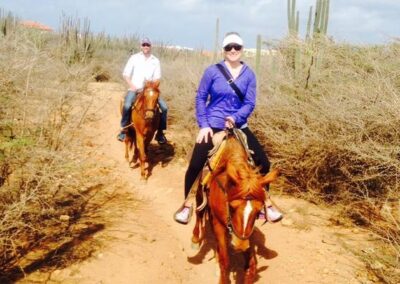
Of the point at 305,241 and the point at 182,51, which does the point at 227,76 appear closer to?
the point at 305,241

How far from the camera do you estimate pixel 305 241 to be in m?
5.71

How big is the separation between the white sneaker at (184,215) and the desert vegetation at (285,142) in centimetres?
127

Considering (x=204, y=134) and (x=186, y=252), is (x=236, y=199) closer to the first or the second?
(x=204, y=134)

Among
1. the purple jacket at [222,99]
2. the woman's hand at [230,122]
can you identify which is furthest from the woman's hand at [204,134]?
the woman's hand at [230,122]

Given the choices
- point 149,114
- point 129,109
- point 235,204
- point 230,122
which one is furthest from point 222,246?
point 129,109

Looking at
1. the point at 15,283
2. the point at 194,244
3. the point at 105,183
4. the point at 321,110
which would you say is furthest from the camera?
the point at 105,183

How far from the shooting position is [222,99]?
503 cm

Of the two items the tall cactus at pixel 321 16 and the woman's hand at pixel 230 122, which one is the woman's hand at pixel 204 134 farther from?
the tall cactus at pixel 321 16

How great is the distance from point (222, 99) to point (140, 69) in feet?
16.5

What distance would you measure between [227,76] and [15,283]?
10.7 feet

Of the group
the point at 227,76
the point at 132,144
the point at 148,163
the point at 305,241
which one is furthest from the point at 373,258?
the point at 132,144

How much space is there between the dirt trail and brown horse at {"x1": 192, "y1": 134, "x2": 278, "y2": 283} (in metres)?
0.83

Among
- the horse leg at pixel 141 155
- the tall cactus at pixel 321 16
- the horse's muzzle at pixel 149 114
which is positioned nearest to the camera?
the horse's muzzle at pixel 149 114

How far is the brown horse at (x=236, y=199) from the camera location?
11.9ft
